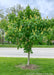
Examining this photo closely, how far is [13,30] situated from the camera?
3963 millimetres

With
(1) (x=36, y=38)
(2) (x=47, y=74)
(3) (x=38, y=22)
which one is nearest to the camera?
(2) (x=47, y=74)

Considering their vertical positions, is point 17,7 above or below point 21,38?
above

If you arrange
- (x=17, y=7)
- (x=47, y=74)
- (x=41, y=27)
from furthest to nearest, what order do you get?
(x=17, y=7) → (x=41, y=27) → (x=47, y=74)

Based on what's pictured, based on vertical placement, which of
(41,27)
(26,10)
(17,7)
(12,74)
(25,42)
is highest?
(17,7)

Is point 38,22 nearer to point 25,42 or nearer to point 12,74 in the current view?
point 25,42

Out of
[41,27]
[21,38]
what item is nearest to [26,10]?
[41,27]

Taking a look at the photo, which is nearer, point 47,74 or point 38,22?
point 47,74

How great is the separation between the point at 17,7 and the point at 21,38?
1721 centimetres

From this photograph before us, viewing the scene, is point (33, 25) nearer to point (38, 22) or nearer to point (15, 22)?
point (38, 22)

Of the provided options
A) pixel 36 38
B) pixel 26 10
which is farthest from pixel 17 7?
pixel 36 38

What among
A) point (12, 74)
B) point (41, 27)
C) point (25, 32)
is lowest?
point (12, 74)

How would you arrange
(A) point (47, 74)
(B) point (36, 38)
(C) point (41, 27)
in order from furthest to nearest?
(C) point (41, 27) → (B) point (36, 38) → (A) point (47, 74)

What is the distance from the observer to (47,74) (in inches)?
142

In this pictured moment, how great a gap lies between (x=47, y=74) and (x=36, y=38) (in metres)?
1.62
